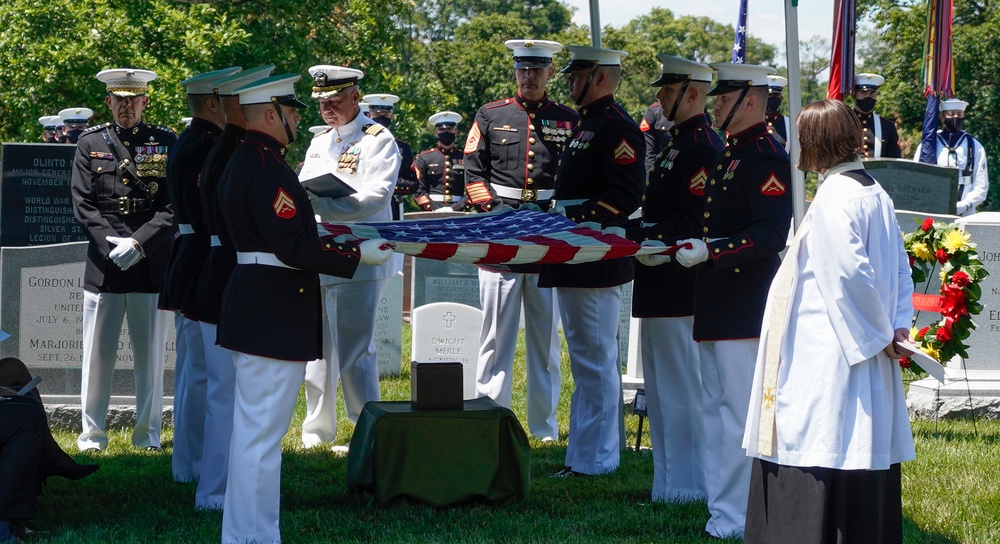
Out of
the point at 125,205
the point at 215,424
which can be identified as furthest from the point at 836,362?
the point at 125,205

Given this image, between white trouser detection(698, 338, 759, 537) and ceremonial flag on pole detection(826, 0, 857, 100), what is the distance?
1686 mm

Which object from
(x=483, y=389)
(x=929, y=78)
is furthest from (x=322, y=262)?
(x=929, y=78)

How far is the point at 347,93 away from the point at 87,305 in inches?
86.1

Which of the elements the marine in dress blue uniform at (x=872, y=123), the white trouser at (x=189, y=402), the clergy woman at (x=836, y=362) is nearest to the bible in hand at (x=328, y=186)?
the white trouser at (x=189, y=402)

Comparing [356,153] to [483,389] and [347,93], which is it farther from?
[483,389]

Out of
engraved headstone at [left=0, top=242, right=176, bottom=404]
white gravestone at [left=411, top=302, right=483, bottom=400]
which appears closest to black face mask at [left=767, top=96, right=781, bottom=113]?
white gravestone at [left=411, top=302, right=483, bottom=400]

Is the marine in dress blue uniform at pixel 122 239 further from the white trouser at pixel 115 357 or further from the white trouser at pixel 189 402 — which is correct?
the white trouser at pixel 189 402

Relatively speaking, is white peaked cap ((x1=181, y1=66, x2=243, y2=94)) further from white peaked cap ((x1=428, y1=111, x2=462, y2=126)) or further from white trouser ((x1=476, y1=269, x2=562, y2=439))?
white peaked cap ((x1=428, y1=111, x2=462, y2=126))

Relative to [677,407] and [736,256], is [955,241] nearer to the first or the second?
[677,407]

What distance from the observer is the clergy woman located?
4.28 meters

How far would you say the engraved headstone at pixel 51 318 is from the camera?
8.59 meters

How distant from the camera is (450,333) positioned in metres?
9.73

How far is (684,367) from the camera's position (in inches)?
253

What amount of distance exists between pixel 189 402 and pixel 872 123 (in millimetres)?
9167
